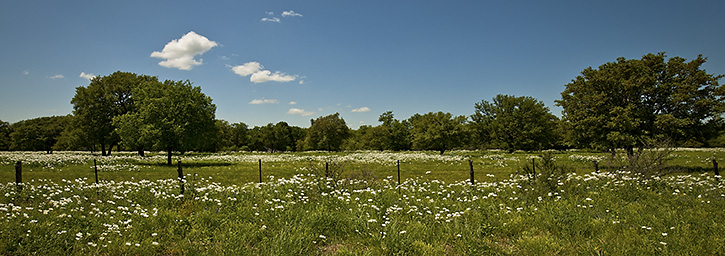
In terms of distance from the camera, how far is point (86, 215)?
7.47 meters

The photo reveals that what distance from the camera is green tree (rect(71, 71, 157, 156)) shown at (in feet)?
127

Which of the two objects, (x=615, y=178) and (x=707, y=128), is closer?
(x=615, y=178)

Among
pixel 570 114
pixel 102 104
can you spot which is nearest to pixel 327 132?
pixel 102 104

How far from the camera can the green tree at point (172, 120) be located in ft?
91.1

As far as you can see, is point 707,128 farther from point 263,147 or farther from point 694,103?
point 263,147

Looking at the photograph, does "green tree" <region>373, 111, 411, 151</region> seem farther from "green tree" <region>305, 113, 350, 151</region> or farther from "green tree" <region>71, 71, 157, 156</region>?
"green tree" <region>71, 71, 157, 156</region>

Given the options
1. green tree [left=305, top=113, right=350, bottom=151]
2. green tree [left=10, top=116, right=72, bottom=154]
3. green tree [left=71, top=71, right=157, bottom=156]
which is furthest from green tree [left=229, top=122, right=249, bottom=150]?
green tree [left=71, top=71, right=157, bottom=156]

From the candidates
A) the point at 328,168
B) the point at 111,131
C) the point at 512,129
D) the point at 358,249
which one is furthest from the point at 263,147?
the point at 358,249

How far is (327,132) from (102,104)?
140ft

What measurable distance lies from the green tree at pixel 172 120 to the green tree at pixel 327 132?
43458 mm

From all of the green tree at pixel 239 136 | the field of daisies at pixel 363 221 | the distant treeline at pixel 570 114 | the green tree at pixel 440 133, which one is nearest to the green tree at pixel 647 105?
the distant treeline at pixel 570 114

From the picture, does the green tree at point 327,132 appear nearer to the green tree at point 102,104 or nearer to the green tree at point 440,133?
the green tree at point 440,133

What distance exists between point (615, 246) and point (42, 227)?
35.2ft

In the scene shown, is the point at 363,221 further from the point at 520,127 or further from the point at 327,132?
the point at 327,132
